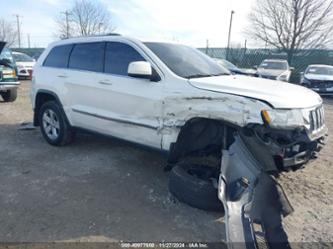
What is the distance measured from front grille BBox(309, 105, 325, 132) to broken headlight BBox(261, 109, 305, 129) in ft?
1.02

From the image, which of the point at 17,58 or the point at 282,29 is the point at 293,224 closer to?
the point at 17,58

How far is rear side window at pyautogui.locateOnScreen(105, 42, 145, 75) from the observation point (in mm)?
4156

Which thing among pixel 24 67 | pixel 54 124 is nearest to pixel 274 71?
pixel 54 124

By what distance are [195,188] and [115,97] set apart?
178cm

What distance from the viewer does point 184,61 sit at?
4109 millimetres

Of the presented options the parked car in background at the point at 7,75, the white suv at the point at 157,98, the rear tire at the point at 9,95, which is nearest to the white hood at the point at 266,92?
the white suv at the point at 157,98

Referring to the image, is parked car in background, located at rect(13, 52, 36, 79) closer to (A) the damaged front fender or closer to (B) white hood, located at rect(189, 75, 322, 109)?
(B) white hood, located at rect(189, 75, 322, 109)

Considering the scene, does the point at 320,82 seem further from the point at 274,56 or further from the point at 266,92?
the point at 266,92

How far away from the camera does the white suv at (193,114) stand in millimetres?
2922

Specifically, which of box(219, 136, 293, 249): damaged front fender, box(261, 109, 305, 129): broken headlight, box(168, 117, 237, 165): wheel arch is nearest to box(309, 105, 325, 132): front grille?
box(261, 109, 305, 129): broken headlight

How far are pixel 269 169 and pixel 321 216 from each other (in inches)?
35.4

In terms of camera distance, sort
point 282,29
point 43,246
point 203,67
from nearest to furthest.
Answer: point 43,246, point 203,67, point 282,29

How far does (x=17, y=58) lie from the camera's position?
17484mm

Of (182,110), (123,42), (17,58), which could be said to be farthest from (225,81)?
(17,58)
